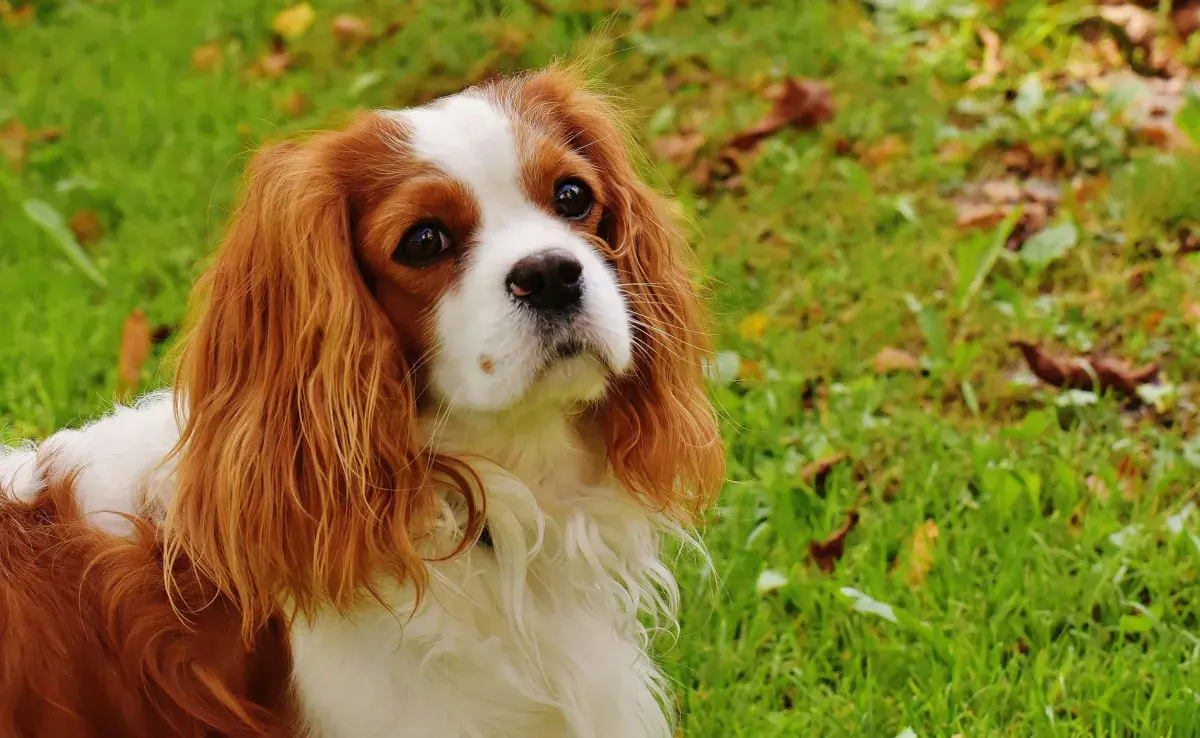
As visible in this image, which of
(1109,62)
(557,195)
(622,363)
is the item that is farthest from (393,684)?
(1109,62)

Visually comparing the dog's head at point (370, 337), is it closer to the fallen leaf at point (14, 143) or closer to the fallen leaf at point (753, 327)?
the fallen leaf at point (753, 327)

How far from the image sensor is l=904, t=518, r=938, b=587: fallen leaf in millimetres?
3016

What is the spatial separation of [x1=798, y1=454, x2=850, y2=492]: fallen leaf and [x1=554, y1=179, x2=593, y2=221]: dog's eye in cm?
134

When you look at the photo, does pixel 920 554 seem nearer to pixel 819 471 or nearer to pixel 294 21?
pixel 819 471

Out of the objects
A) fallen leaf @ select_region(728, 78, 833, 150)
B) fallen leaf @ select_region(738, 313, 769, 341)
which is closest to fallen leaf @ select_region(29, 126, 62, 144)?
fallen leaf @ select_region(728, 78, 833, 150)

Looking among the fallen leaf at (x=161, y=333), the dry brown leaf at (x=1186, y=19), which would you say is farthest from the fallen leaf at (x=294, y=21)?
the dry brown leaf at (x=1186, y=19)

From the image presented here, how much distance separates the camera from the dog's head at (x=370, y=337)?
2006 mm

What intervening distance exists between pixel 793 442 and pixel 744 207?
1.30m

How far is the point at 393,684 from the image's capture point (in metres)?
2.16

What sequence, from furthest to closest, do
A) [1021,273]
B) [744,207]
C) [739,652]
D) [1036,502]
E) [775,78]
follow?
[775,78] < [744,207] < [1021,273] < [1036,502] < [739,652]

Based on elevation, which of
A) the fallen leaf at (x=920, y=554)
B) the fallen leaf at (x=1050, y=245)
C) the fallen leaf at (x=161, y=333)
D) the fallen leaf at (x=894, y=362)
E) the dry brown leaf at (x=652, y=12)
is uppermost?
the dry brown leaf at (x=652, y=12)

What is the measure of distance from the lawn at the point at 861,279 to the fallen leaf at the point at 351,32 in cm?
3

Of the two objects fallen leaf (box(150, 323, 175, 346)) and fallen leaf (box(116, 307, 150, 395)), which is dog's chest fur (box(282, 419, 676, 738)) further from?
fallen leaf (box(150, 323, 175, 346))

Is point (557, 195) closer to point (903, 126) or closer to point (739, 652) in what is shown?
point (739, 652)
